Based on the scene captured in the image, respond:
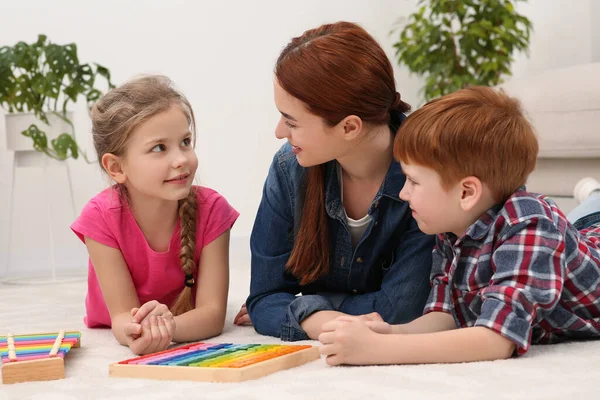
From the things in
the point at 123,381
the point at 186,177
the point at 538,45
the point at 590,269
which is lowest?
the point at 123,381

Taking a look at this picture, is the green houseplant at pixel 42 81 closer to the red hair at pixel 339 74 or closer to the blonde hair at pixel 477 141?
the red hair at pixel 339 74

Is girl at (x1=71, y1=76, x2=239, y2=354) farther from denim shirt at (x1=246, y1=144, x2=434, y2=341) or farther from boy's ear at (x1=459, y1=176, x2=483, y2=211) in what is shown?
Result: boy's ear at (x1=459, y1=176, x2=483, y2=211)

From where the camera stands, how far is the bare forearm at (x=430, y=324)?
1.36 m

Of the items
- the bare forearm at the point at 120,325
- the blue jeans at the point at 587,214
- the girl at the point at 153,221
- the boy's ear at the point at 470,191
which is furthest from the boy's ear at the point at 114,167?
the blue jeans at the point at 587,214

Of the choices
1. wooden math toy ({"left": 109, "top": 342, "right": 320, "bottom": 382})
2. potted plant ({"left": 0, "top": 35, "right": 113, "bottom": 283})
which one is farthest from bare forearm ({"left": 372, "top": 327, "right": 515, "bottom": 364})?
potted plant ({"left": 0, "top": 35, "right": 113, "bottom": 283})

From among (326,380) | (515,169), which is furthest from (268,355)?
(515,169)

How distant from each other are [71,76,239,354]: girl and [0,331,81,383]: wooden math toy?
0.52 feet

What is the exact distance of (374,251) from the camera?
5.01 feet

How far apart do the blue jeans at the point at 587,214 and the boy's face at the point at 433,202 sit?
63 cm

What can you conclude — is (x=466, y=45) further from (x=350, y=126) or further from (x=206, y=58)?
(x=350, y=126)

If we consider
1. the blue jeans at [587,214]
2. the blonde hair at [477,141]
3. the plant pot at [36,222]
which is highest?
the blonde hair at [477,141]

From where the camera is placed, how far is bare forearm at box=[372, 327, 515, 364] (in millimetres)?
1174

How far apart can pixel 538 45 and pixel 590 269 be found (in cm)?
279

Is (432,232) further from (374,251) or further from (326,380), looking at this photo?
(326,380)
